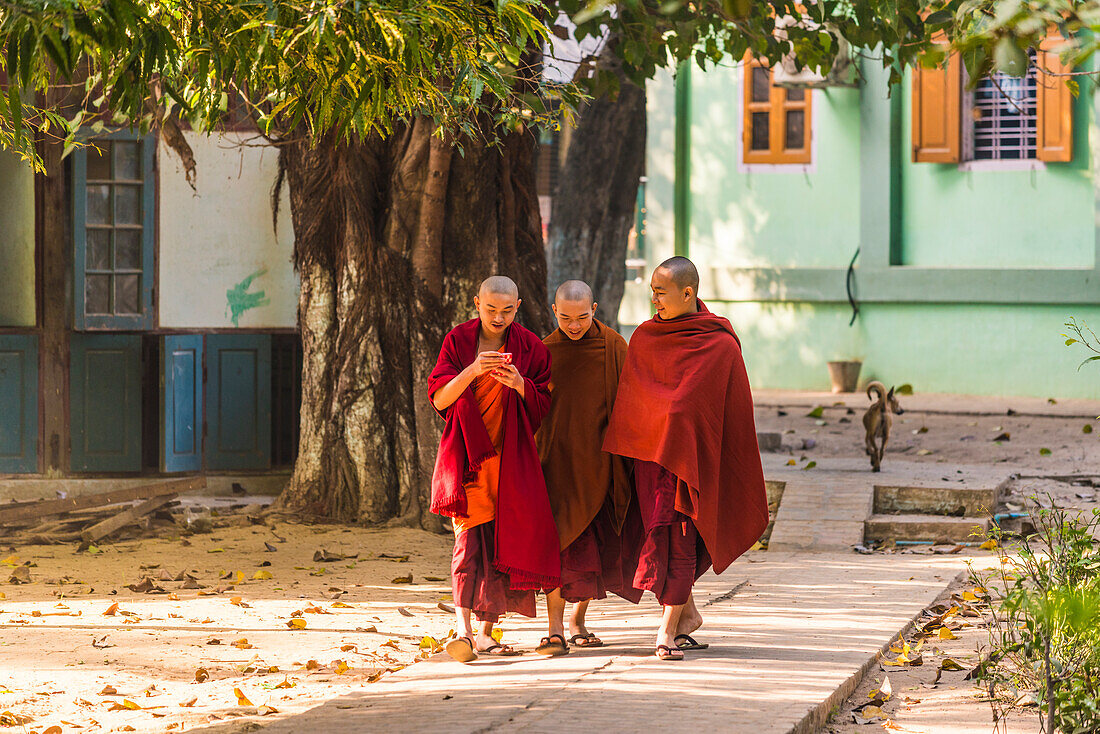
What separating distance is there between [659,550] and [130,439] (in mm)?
6277

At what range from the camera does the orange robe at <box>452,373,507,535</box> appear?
16.5ft

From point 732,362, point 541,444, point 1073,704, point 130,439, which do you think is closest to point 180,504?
point 130,439

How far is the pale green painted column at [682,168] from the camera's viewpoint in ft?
54.9

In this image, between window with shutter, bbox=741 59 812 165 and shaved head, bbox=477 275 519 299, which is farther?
window with shutter, bbox=741 59 812 165

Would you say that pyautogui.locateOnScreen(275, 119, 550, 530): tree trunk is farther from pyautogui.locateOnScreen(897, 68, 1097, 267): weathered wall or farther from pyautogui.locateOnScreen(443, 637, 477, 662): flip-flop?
pyautogui.locateOnScreen(897, 68, 1097, 267): weathered wall

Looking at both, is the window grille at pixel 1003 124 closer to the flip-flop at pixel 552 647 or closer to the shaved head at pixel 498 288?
the shaved head at pixel 498 288

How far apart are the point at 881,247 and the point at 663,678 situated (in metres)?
11.8

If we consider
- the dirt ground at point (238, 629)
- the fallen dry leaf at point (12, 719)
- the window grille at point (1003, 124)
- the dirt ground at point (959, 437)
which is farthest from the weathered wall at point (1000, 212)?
the fallen dry leaf at point (12, 719)

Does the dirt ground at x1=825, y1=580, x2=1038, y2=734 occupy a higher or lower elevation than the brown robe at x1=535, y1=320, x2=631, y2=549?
lower

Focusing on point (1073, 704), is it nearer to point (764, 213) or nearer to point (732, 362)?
point (732, 362)

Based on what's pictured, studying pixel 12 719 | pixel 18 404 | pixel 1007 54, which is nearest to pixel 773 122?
pixel 18 404

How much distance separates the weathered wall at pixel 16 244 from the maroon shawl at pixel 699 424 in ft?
21.2

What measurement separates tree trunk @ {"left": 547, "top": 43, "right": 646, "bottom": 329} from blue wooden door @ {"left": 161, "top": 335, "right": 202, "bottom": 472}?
4.63m

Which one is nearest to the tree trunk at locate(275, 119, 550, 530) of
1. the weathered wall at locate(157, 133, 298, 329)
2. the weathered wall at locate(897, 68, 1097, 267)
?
the weathered wall at locate(157, 133, 298, 329)
